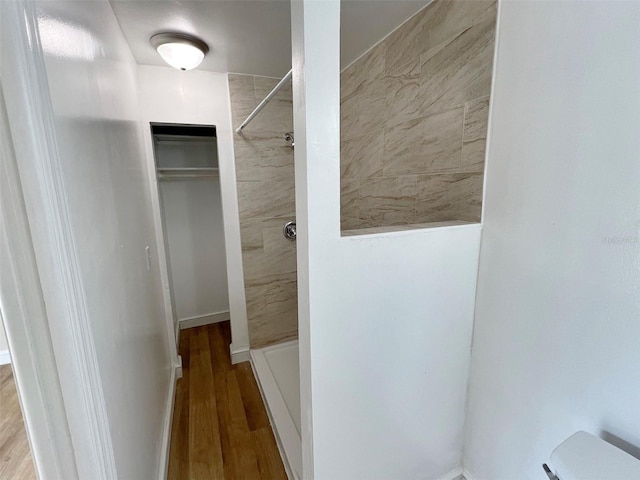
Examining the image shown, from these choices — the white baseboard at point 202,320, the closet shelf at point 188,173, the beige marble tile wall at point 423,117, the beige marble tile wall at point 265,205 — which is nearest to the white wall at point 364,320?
the beige marble tile wall at point 423,117

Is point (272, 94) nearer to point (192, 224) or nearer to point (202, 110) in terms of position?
point (202, 110)

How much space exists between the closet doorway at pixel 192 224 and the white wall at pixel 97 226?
4.10 feet

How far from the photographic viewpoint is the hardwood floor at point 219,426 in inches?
61.4

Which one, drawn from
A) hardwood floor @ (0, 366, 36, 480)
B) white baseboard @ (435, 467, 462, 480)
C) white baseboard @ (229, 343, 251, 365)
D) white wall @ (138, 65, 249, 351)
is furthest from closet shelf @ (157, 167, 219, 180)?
white baseboard @ (435, 467, 462, 480)

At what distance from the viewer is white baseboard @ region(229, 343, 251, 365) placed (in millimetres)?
2457

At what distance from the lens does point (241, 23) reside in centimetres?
144

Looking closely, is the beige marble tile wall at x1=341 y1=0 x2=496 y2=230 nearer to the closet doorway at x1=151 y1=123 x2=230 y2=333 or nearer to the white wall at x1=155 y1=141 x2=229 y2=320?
the closet doorway at x1=151 y1=123 x2=230 y2=333

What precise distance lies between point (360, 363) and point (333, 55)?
101cm

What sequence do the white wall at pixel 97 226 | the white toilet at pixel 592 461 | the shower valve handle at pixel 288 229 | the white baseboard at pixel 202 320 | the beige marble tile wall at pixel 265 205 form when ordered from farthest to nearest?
the white baseboard at pixel 202 320
the shower valve handle at pixel 288 229
the beige marble tile wall at pixel 265 205
the white toilet at pixel 592 461
the white wall at pixel 97 226

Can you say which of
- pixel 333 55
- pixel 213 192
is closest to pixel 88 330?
pixel 333 55

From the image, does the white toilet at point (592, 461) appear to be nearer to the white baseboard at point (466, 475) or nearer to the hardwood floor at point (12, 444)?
the white baseboard at point (466, 475)

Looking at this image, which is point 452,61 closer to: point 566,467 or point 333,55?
point 333,55

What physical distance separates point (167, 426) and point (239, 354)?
2.66 feet

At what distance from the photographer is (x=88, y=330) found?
69 cm
